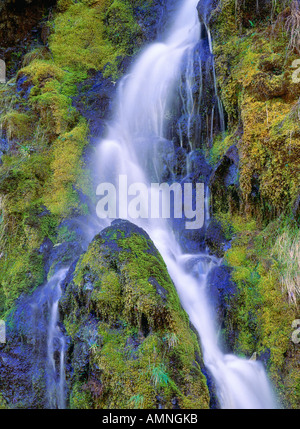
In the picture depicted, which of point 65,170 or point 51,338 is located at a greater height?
point 65,170

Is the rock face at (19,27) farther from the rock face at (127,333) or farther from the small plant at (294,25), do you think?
the rock face at (127,333)

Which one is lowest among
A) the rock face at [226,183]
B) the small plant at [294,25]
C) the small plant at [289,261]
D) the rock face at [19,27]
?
the small plant at [289,261]

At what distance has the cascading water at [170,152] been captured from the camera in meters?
4.39

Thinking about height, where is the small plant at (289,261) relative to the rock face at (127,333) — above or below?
above

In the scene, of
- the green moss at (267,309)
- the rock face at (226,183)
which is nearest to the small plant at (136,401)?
the green moss at (267,309)

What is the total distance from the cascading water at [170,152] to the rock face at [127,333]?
0.70 m

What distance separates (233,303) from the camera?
5105 mm

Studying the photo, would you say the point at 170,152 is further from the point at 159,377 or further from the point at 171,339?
the point at 159,377

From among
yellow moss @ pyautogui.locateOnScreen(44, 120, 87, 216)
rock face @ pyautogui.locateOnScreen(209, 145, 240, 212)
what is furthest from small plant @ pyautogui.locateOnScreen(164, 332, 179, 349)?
yellow moss @ pyautogui.locateOnScreen(44, 120, 87, 216)

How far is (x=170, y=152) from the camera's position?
8164mm

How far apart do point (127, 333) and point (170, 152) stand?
5041 mm

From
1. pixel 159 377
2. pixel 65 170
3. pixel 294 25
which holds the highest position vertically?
pixel 294 25

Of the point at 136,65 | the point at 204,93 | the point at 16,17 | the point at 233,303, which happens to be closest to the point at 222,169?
the point at 204,93

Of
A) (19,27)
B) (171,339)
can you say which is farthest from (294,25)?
(19,27)
